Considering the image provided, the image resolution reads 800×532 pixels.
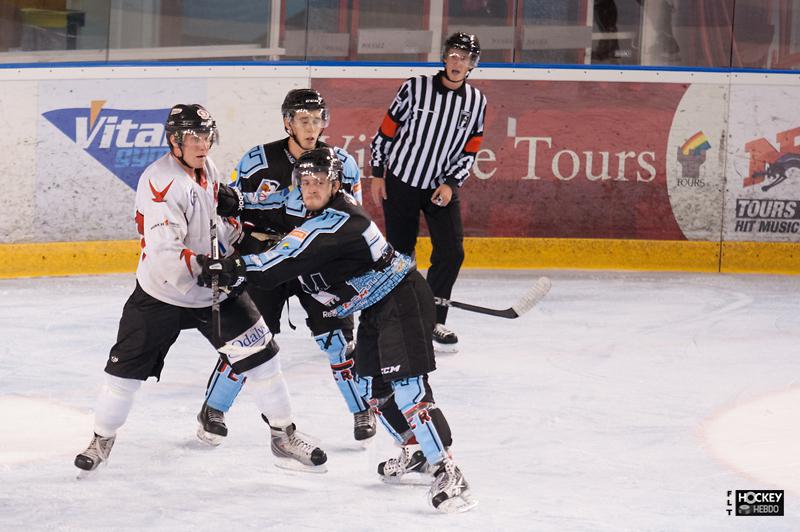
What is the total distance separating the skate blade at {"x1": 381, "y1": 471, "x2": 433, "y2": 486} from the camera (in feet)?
11.8

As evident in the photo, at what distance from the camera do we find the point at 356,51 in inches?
282

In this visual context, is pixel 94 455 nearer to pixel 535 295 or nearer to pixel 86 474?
pixel 86 474

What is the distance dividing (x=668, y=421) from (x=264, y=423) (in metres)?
1.39

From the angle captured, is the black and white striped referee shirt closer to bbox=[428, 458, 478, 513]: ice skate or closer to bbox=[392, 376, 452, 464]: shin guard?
bbox=[392, 376, 452, 464]: shin guard

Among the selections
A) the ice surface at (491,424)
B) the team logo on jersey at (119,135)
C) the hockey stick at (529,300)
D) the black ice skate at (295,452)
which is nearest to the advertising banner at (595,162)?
the ice surface at (491,424)

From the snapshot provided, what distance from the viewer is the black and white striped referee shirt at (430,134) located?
5.40 meters

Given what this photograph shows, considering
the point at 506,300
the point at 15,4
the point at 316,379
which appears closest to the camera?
the point at 316,379

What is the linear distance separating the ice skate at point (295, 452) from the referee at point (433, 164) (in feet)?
5.30

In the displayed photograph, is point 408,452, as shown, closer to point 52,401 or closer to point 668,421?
point 668,421

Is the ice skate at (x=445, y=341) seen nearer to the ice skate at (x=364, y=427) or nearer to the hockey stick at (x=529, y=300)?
the hockey stick at (x=529, y=300)

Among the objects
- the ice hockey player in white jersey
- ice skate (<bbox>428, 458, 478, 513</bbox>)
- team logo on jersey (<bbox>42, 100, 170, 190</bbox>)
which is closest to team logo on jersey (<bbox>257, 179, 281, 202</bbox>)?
the ice hockey player in white jersey

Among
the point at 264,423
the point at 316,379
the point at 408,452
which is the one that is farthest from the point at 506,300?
the point at 408,452

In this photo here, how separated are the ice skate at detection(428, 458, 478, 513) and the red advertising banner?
152 inches

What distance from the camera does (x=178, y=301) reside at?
358cm
